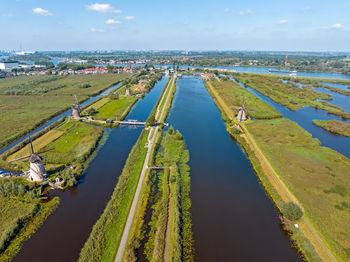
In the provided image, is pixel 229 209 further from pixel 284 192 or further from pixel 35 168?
pixel 35 168

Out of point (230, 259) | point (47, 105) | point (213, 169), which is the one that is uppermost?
point (47, 105)

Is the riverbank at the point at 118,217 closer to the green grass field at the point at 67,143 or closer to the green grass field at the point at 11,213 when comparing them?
the green grass field at the point at 11,213

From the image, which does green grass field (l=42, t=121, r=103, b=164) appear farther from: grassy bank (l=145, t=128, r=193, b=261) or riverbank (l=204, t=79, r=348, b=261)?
riverbank (l=204, t=79, r=348, b=261)

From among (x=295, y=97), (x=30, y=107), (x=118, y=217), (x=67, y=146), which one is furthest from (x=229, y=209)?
(x=295, y=97)

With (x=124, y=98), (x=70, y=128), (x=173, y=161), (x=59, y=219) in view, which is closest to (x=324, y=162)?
(x=173, y=161)

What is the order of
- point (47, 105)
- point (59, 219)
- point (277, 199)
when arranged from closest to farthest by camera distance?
point (59, 219) < point (277, 199) < point (47, 105)

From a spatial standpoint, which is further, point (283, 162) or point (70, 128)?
point (70, 128)

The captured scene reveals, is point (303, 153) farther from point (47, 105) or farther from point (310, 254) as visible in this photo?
point (47, 105)
